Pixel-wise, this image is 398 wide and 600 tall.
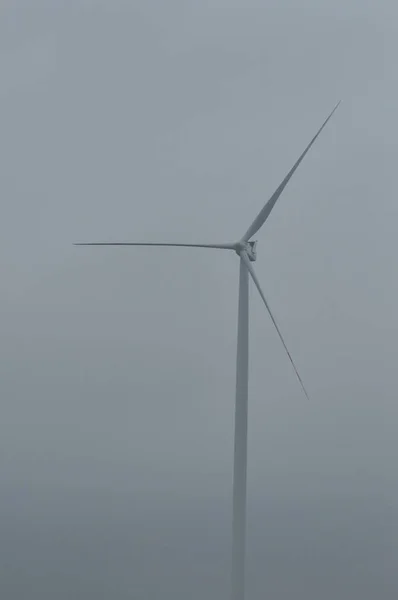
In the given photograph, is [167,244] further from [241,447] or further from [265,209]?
[241,447]

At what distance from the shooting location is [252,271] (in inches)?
1690

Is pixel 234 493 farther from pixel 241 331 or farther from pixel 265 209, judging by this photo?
pixel 265 209

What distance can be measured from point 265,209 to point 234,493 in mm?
12894

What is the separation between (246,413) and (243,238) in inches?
331

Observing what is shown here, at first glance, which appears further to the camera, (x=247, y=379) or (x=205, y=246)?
(x=205, y=246)

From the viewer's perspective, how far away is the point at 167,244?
1722 inches

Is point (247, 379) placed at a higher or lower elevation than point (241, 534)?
higher

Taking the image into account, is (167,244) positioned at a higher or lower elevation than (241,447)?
higher

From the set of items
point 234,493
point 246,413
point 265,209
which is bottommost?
point 234,493

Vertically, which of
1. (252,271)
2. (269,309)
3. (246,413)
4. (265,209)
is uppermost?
(265,209)

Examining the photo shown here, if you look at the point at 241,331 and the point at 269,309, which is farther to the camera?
the point at 241,331

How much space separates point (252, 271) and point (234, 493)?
9.83 metres

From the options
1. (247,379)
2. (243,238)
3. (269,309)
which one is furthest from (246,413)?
(243,238)

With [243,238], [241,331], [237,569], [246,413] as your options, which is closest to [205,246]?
[243,238]
